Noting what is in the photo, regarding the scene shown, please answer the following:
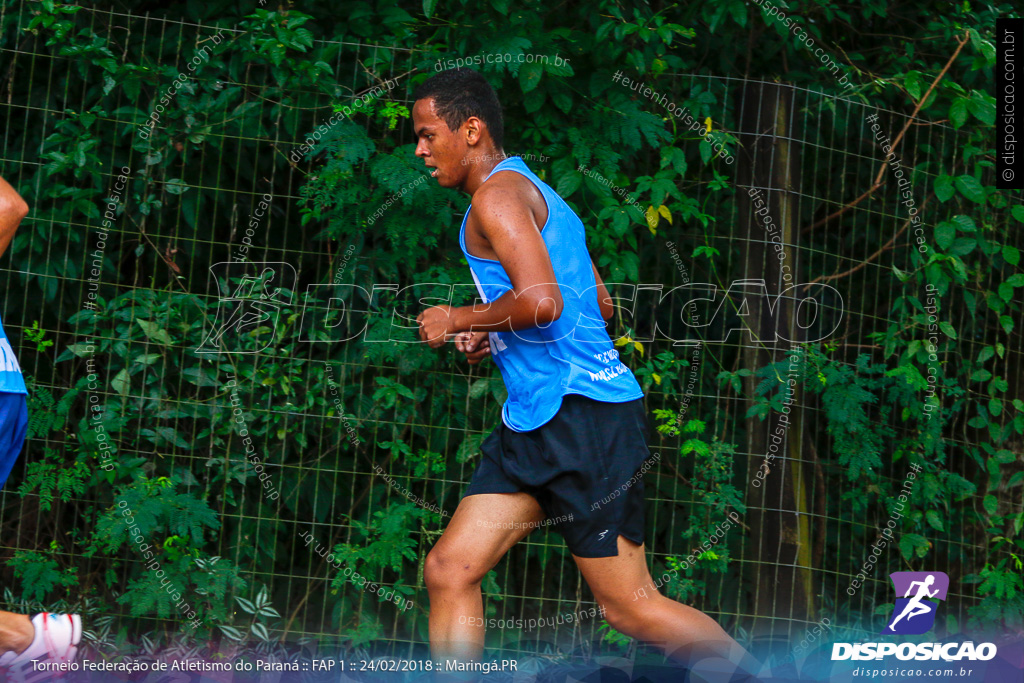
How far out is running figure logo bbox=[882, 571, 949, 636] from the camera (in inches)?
172

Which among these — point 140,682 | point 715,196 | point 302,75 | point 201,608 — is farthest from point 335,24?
point 140,682

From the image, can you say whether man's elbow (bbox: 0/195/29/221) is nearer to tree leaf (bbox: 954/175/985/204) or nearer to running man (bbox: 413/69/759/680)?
running man (bbox: 413/69/759/680)

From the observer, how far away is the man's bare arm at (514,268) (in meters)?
2.76

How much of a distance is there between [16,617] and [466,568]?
4.94 ft

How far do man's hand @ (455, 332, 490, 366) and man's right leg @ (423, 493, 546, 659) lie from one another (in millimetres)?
427

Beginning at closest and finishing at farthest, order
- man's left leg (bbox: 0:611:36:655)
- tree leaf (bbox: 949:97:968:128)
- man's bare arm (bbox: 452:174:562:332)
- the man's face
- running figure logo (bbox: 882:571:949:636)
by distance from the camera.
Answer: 1. man's bare arm (bbox: 452:174:562:332)
2. the man's face
3. man's left leg (bbox: 0:611:36:655)
4. tree leaf (bbox: 949:97:968:128)
5. running figure logo (bbox: 882:571:949:636)

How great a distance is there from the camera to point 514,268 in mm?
2771

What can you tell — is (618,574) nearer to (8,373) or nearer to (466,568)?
(466,568)

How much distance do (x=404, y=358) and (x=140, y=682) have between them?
1.59 metres

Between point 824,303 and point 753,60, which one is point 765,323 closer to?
point 824,303

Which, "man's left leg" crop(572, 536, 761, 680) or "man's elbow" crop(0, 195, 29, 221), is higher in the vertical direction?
"man's elbow" crop(0, 195, 29, 221)

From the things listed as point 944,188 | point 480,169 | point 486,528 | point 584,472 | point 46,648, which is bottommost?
point 46,648

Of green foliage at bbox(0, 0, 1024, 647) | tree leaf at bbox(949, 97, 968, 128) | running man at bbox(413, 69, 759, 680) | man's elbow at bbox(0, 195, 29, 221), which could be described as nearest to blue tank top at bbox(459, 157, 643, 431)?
running man at bbox(413, 69, 759, 680)

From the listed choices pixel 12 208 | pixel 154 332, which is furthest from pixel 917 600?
pixel 12 208
